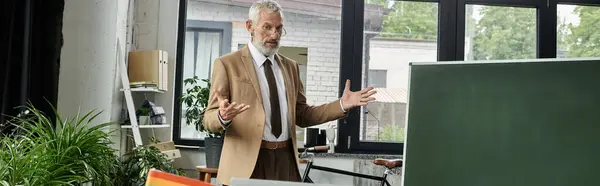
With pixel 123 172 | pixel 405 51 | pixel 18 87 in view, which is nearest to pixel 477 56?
pixel 405 51

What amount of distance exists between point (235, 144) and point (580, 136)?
141 cm

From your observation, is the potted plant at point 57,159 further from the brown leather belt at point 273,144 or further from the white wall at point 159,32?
the white wall at point 159,32

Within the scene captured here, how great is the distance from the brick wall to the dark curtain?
1.23 metres

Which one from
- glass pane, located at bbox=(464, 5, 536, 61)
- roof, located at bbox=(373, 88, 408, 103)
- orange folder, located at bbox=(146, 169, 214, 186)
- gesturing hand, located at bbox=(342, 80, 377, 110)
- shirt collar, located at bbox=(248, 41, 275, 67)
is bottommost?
orange folder, located at bbox=(146, 169, 214, 186)

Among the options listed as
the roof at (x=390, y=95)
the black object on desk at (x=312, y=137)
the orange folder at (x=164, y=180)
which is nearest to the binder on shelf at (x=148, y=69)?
the black object on desk at (x=312, y=137)

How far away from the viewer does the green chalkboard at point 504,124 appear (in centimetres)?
128

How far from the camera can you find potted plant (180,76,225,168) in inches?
167

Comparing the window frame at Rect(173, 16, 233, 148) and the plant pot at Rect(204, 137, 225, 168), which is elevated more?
the window frame at Rect(173, 16, 233, 148)

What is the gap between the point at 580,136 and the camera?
1.28m

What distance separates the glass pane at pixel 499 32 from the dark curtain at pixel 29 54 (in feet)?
9.88

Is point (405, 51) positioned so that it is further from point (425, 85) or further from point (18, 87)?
point (425, 85)

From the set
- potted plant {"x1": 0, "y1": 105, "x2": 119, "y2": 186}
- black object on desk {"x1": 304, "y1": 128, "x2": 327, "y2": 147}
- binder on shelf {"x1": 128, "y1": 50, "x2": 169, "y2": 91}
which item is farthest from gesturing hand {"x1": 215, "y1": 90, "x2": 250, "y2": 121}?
black object on desk {"x1": 304, "y1": 128, "x2": 327, "y2": 147}

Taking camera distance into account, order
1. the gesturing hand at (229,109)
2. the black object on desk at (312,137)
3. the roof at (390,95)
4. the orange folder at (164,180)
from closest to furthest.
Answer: the orange folder at (164,180)
the gesturing hand at (229,109)
the black object on desk at (312,137)
the roof at (390,95)

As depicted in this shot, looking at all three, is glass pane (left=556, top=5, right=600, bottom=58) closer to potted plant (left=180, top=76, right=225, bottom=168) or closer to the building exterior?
the building exterior
